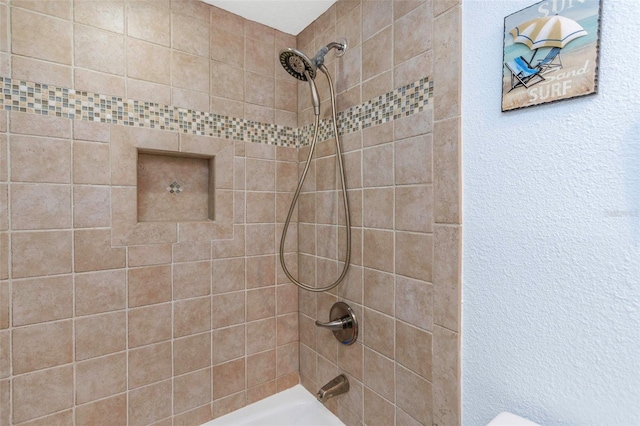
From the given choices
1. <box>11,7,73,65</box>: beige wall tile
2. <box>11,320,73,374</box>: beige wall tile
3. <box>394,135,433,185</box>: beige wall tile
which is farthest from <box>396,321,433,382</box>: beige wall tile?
<box>11,7,73,65</box>: beige wall tile

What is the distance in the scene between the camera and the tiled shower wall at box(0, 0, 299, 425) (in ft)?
3.46

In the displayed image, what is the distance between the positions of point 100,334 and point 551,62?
5.56ft

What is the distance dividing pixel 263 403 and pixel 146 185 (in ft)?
3.97

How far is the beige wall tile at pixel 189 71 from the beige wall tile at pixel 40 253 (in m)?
0.76

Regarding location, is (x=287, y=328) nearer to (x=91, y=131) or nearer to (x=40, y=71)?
(x=91, y=131)

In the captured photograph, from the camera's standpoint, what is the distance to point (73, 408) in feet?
3.71

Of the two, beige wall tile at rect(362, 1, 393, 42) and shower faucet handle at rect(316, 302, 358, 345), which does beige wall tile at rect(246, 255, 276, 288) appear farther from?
beige wall tile at rect(362, 1, 393, 42)

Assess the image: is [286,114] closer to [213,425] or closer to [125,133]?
[125,133]

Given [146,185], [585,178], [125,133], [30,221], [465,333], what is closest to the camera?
[585,178]

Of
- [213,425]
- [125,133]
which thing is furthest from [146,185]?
[213,425]

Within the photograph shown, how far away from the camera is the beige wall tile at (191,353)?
1336 millimetres

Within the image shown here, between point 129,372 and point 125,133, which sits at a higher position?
point 125,133

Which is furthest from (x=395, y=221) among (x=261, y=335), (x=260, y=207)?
(x=261, y=335)

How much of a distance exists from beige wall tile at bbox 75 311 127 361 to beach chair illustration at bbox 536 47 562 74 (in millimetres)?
1605
